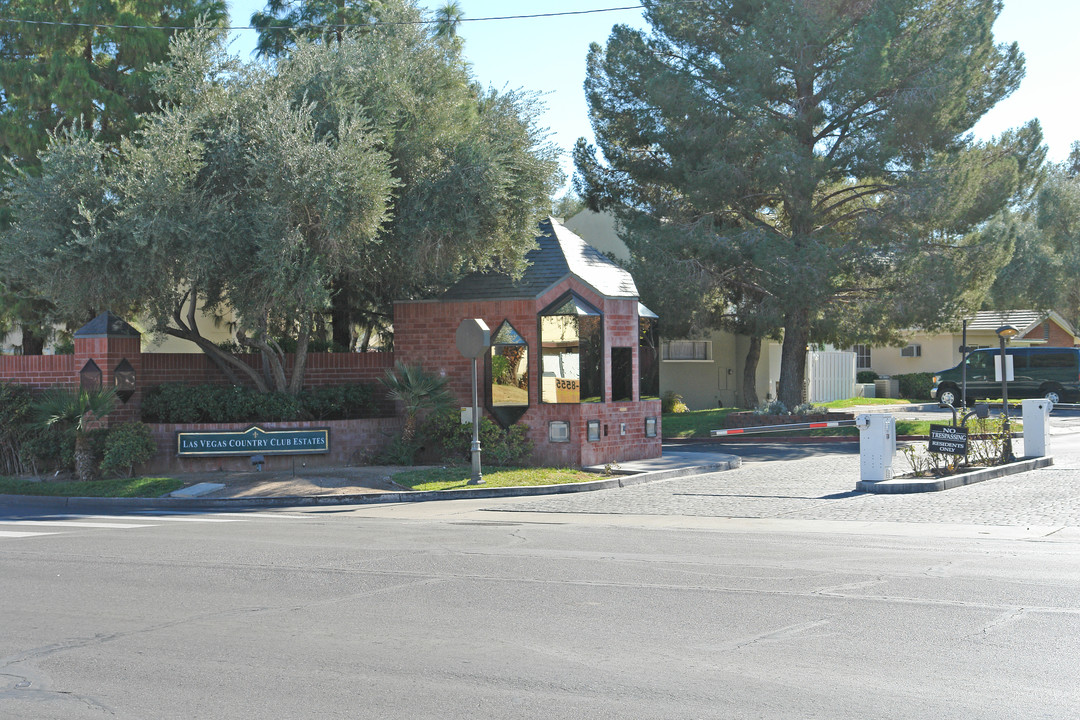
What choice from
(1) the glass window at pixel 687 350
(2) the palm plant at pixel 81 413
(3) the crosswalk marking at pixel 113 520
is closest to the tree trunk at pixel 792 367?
(1) the glass window at pixel 687 350

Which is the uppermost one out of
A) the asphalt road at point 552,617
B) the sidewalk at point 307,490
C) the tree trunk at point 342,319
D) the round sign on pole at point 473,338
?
the tree trunk at point 342,319

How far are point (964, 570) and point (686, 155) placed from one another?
1985 centimetres

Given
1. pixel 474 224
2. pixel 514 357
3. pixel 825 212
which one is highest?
pixel 825 212

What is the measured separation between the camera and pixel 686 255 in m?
27.2

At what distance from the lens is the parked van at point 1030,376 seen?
37.3 metres

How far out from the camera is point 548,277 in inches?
794

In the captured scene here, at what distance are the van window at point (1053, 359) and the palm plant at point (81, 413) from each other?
3301 cm

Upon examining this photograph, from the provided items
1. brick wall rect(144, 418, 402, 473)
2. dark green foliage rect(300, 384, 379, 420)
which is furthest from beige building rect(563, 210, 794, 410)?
brick wall rect(144, 418, 402, 473)

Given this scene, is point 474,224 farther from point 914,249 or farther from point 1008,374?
point 914,249

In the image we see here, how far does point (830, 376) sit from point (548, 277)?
21.7 meters

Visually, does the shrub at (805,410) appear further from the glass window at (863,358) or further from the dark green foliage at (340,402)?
the glass window at (863,358)

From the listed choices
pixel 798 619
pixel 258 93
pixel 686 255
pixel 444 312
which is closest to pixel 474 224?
pixel 444 312

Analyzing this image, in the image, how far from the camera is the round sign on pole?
17281mm

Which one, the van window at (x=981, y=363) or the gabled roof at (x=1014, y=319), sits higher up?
the gabled roof at (x=1014, y=319)
